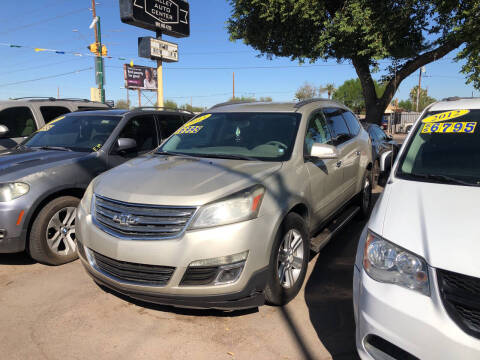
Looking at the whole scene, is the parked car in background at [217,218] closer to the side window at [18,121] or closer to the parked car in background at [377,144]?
the parked car in background at [377,144]

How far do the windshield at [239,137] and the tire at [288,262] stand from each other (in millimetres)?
678

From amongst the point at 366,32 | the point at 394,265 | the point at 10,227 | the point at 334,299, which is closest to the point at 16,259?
the point at 10,227

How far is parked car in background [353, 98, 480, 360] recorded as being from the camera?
1.68 meters

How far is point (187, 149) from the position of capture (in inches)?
155

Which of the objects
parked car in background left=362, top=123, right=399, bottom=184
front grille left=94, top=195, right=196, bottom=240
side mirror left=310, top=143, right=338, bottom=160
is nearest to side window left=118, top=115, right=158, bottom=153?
front grille left=94, top=195, right=196, bottom=240

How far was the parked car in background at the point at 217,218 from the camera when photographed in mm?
2518

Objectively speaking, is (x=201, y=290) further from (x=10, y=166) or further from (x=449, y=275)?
(x=10, y=166)

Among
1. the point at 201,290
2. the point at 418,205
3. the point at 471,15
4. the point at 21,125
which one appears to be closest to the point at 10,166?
the point at 201,290

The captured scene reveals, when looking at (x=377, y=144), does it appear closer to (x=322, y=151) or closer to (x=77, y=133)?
(x=322, y=151)

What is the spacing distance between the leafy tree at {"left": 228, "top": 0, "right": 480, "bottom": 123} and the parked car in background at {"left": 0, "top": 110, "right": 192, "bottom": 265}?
994 centimetres

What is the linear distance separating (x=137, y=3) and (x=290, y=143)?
971 centimetres

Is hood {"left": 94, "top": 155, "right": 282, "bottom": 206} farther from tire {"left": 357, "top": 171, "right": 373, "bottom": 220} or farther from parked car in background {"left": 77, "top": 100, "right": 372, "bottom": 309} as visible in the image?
tire {"left": 357, "top": 171, "right": 373, "bottom": 220}

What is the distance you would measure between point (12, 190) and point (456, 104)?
14.4 feet

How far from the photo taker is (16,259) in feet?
13.9
